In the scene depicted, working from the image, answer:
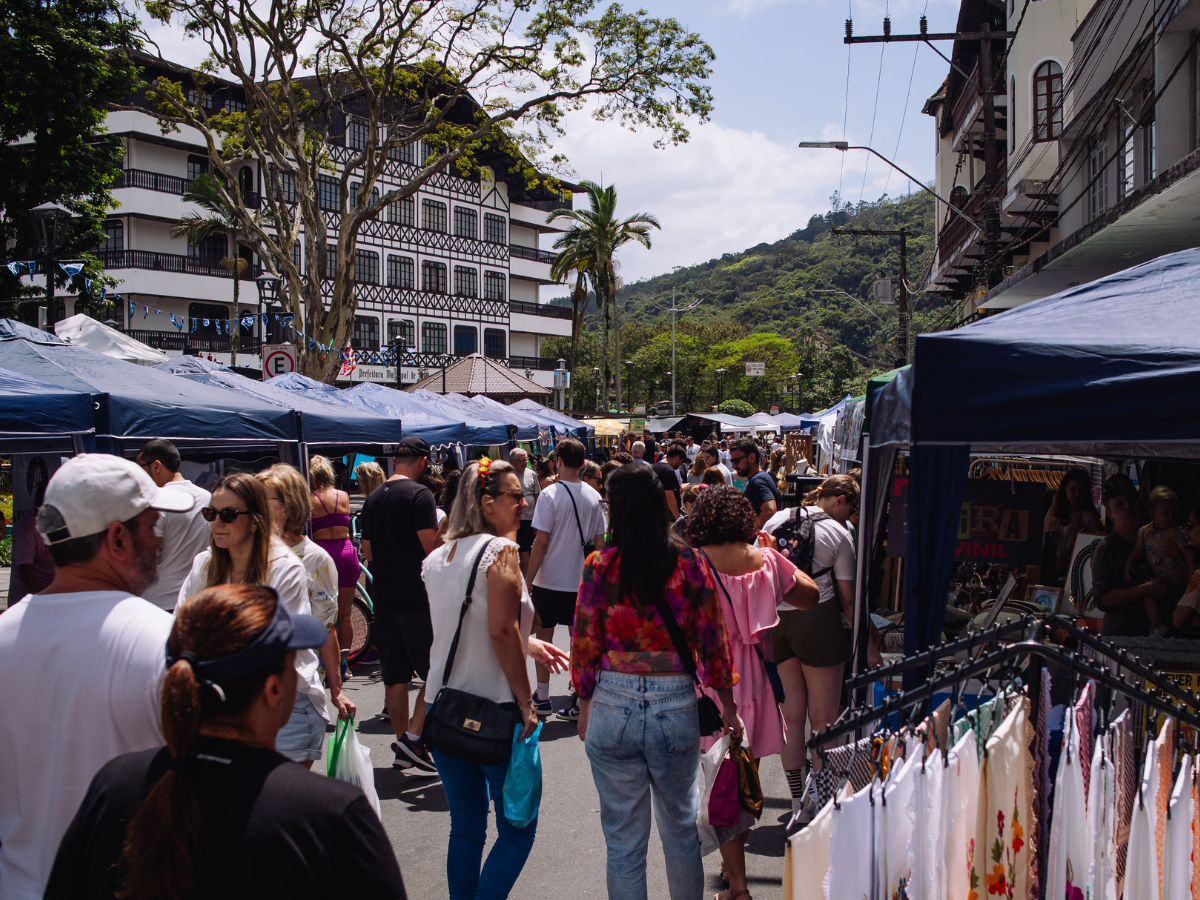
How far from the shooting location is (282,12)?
650 inches

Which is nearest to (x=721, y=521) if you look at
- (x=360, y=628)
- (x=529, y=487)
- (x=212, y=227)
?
(x=360, y=628)

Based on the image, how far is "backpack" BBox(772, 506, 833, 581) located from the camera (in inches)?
201

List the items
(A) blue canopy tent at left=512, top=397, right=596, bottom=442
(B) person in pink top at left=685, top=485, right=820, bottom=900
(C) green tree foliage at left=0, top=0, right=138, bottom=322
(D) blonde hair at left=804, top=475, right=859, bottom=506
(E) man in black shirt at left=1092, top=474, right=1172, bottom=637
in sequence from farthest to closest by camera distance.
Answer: (A) blue canopy tent at left=512, top=397, right=596, bottom=442 → (C) green tree foliage at left=0, top=0, right=138, bottom=322 → (D) blonde hair at left=804, top=475, right=859, bottom=506 → (E) man in black shirt at left=1092, top=474, right=1172, bottom=637 → (B) person in pink top at left=685, top=485, right=820, bottom=900

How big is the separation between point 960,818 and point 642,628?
1.25 meters

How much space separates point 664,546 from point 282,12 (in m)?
16.7

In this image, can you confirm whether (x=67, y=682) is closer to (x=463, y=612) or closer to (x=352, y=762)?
(x=352, y=762)

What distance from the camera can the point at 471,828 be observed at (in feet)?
11.8

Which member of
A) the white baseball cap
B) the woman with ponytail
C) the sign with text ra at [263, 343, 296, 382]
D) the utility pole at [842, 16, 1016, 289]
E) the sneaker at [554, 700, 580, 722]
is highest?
the utility pole at [842, 16, 1016, 289]

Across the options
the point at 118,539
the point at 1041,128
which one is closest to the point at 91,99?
the point at 1041,128

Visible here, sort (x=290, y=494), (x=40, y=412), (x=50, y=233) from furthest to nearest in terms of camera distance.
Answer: (x=50, y=233) → (x=40, y=412) → (x=290, y=494)

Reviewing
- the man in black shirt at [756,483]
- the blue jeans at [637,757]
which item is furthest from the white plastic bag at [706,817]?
the man in black shirt at [756,483]

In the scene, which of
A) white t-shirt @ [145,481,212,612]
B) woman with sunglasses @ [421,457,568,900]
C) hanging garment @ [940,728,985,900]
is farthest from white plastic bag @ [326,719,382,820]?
white t-shirt @ [145,481,212,612]

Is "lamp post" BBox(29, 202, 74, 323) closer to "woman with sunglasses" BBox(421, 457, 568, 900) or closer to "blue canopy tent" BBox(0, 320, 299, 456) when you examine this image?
"blue canopy tent" BBox(0, 320, 299, 456)

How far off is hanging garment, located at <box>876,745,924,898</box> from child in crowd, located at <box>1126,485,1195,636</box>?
411 cm
